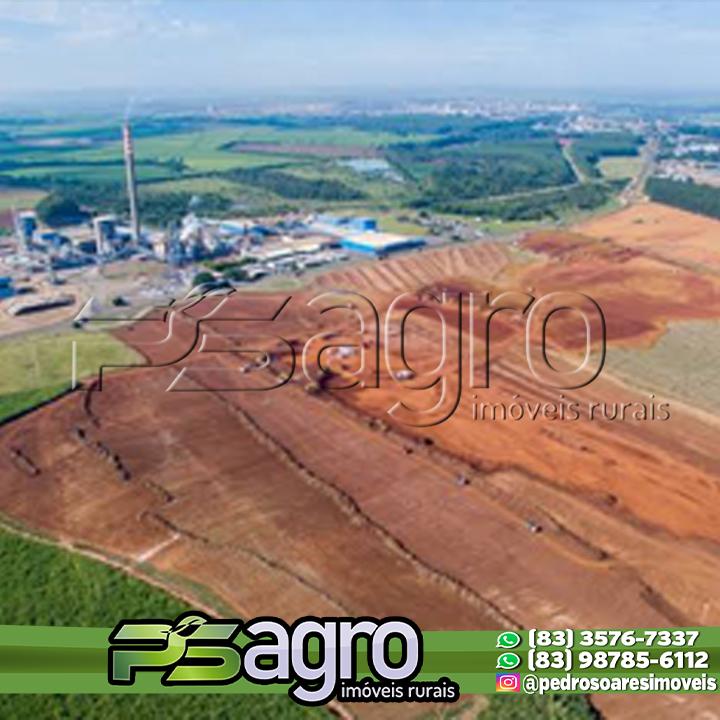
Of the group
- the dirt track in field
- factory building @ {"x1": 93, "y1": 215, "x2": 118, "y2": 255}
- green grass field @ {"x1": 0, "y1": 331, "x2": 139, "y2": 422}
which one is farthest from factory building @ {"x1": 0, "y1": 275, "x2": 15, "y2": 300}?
the dirt track in field

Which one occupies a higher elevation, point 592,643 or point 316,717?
point 592,643

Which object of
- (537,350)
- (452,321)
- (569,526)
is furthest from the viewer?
(452,321)

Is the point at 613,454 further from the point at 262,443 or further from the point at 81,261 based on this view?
the point at 81,261

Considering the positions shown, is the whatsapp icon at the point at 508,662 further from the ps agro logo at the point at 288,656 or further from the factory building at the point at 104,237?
the factory building at the point at 104,237

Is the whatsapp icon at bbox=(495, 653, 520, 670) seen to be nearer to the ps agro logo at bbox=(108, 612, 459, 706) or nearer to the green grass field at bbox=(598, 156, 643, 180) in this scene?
the ps agro logo at bbox=(108, 612, 459, 706)

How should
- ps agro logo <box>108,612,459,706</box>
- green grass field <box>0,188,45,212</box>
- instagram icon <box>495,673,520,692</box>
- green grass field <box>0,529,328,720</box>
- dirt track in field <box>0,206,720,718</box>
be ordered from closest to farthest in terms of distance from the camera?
ps agro logo <box>108,612,459,706</box> → green grass field <box>0,529,328,720</box> → instagram icon <box>495,673,520,692</box> → dirt track in field <box>0,206,720,718</box> → green grass field <box>0,188,45,212</box>

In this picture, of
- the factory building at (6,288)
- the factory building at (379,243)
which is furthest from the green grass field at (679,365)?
the factory building at (6,288)

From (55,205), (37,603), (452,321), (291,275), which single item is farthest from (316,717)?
(55,205)
